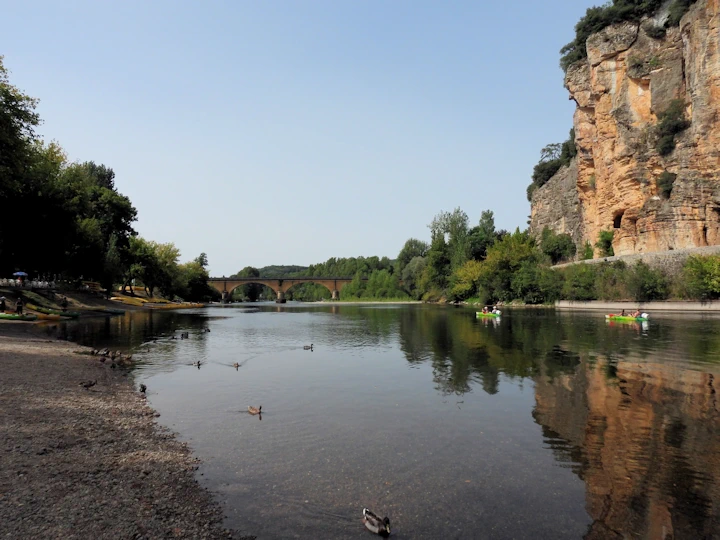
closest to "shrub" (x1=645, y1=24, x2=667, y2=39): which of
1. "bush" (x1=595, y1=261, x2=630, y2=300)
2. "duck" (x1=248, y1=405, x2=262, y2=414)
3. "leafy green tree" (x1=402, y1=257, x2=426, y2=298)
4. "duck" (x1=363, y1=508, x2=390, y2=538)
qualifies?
"bush" (x1=595, y1=261, x2=630, y2=300)

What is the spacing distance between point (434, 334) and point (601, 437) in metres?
25.3

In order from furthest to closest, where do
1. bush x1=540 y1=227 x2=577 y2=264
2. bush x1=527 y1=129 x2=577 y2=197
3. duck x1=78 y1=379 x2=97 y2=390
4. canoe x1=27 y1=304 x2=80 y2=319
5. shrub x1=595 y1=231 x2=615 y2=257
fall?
bush x1=527 y1=129 x2=577 y2=197 → bush x1=540 y1=227 x2=577 y2=264 → shrub x1=595 y1=231 x2=615 y2=257 → canoe x1=27 y1=304 x2=80 y2=319 → duck x1=78 y1=379 x2=97 y2=390

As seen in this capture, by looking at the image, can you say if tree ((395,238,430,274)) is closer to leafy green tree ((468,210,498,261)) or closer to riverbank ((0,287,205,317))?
leafy green tree ((468,210,498,261))

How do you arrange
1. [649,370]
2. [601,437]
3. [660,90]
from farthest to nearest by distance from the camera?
[660,90] < [649,370] < [601,437]

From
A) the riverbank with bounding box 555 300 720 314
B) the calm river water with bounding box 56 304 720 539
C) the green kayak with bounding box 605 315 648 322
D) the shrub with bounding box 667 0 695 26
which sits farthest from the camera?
the shrub with bounding box 667 0 695 26

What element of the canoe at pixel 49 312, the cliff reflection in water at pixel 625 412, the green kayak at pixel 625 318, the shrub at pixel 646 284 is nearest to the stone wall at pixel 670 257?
the shrub at pixel 646 284

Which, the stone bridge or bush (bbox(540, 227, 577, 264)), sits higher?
bush (bbox(540, 227, 577, 264))

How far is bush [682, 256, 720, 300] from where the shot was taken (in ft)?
158

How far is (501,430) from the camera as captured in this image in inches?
463

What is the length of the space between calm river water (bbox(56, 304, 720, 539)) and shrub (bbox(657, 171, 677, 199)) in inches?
1721

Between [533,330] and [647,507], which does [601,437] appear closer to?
[647,507]

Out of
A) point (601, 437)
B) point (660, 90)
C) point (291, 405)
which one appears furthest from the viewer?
point (660, 90)

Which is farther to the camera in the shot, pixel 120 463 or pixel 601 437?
pixel 601 437

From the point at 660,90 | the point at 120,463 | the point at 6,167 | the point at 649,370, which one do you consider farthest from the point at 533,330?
the point at 660,90
